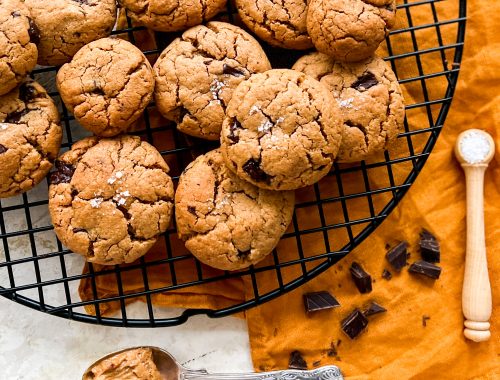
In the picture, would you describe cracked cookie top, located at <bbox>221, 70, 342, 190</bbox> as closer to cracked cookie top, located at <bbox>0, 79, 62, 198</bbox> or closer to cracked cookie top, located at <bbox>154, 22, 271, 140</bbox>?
cracked cookie top, located at <bbox>154, 22, 271, 140</bbox>

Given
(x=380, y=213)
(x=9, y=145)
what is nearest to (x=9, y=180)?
(x=9, y=145)

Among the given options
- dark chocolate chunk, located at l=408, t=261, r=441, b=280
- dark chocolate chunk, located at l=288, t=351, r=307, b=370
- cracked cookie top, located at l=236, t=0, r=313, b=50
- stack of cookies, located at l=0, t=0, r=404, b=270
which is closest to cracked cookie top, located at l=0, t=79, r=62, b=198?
stack of cookies, located at l=0, t=0, r=404, b=270

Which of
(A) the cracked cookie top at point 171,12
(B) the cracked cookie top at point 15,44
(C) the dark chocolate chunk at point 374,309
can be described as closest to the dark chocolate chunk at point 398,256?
(C) the dark chocolate chunk at point 374,309

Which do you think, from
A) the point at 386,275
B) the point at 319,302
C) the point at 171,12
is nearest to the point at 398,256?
the point at 386,275

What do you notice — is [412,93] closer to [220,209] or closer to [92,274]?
[220,209]

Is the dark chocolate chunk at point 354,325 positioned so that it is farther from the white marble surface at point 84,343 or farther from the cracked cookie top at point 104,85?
the cracked cookie top at point 104,85

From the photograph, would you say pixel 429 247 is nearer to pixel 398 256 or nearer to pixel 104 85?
pixel 398 256
